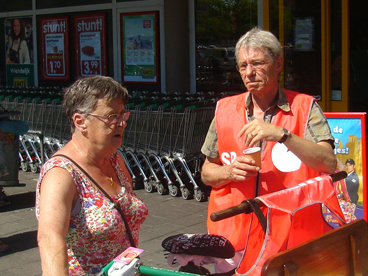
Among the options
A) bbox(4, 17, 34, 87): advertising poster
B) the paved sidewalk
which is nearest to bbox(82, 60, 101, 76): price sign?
bbox(4, 17, 34, 87): advertising poster

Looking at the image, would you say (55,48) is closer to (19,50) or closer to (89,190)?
(19,50)

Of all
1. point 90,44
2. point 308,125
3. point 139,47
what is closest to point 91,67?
point 90,44

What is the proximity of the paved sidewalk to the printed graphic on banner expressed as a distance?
1838 millimetres

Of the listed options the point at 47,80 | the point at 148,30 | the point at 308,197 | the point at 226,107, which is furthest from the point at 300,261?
the point at 47,80

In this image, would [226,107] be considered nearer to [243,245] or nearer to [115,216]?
[243,245]

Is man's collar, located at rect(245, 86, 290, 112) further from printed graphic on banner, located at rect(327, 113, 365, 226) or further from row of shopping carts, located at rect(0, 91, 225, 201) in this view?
row of shopping carts, located at rect(0, 91, 225, 201)

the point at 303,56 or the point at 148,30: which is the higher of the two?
the point at 148,30

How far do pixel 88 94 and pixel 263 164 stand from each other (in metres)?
1.01

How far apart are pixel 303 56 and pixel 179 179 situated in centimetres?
252

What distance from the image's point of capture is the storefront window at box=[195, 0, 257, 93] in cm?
881

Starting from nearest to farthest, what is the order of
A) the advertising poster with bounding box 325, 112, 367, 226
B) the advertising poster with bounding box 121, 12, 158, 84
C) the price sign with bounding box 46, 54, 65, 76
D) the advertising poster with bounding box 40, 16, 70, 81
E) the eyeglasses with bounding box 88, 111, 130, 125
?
the eyeglasses with bounding box 88, 111, 130, 125 < the advertising poster with bounding box 325, 112, 367, 226 < the advertising poster with bounding box 121, 12, 158, 84 < the advertising poster with bounding box 40, 16, 70, 81 < the price sign with bounding box 46, 54, 65, 76

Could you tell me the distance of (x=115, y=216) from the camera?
250 centimetres

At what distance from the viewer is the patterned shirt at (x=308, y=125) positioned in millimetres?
2842

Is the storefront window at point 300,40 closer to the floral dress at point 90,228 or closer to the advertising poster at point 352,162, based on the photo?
the advertising poster at point 352,162
